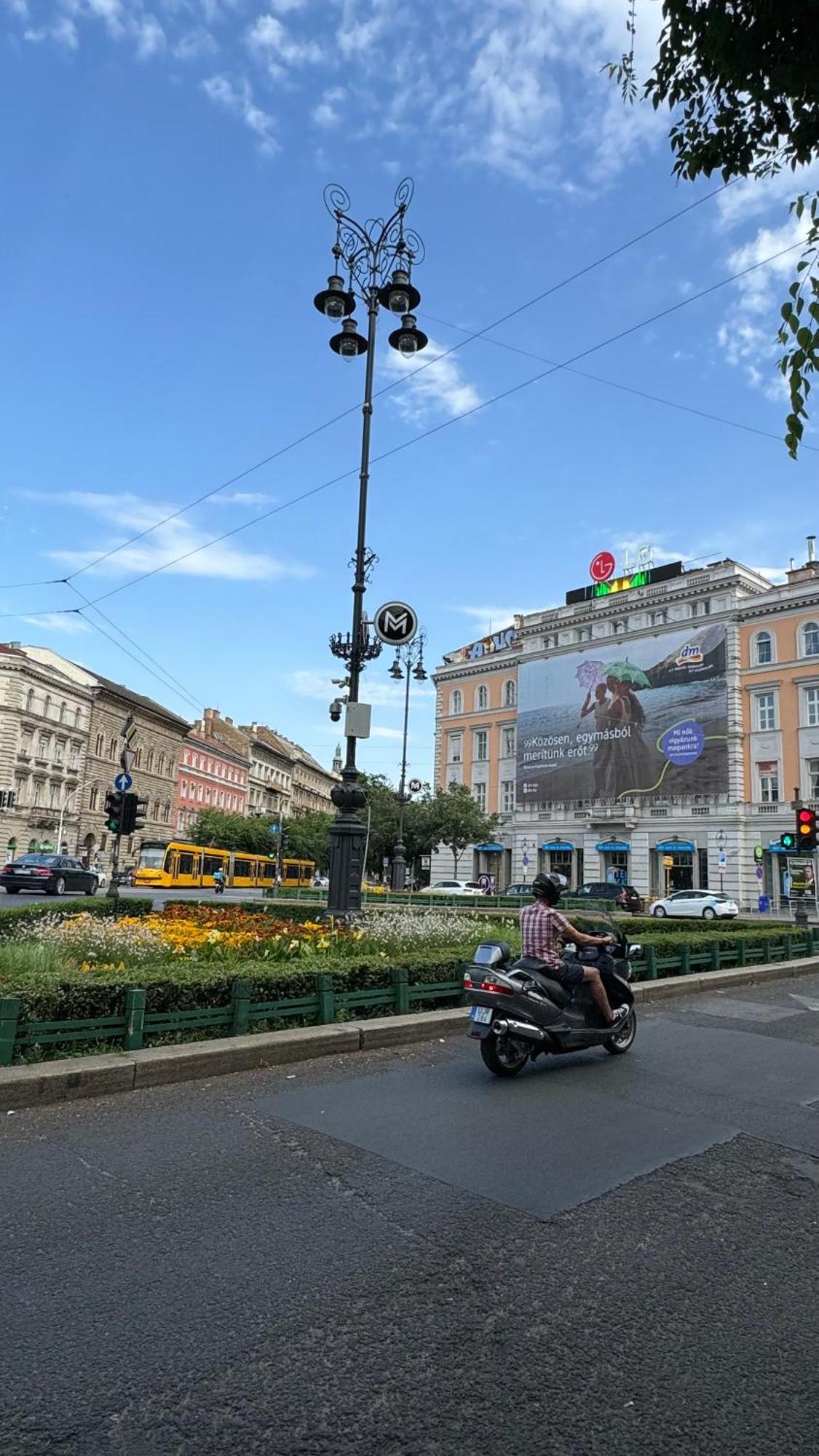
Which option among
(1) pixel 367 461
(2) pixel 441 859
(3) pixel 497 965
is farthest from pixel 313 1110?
(2) pixel 441 859

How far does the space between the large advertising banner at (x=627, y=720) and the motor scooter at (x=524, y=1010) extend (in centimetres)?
4371

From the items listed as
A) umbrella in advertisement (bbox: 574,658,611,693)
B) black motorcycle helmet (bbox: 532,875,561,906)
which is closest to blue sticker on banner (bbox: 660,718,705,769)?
umbrella in advertisement (bbox: 574,658,611,693)

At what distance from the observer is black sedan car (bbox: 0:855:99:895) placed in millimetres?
31031

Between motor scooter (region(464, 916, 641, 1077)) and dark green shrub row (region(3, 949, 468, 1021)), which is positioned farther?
motor scooter (region(464, 916, 641, 1077))

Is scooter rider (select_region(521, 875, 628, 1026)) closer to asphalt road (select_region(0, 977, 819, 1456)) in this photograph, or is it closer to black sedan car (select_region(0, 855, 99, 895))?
asphalt road (select_region(0, 977, 819, 1456))

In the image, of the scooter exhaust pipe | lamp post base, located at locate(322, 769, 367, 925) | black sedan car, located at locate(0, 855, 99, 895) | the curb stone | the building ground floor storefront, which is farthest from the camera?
the building ground floor storefront

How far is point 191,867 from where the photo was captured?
165ft

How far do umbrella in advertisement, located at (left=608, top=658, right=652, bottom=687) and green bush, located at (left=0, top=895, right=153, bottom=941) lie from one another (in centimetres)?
4089

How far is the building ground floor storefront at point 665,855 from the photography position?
152ft

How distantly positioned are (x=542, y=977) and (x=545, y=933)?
0.35m

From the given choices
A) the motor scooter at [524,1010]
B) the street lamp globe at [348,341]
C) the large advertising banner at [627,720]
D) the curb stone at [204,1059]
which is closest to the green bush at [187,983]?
the curb stone at [204,1059]

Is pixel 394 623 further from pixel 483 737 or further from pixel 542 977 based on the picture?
pixel 483 737

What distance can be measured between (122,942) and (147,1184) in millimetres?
4805

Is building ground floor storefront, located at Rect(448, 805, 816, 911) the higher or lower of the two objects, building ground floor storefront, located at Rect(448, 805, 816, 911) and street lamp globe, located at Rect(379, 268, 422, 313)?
the lower
